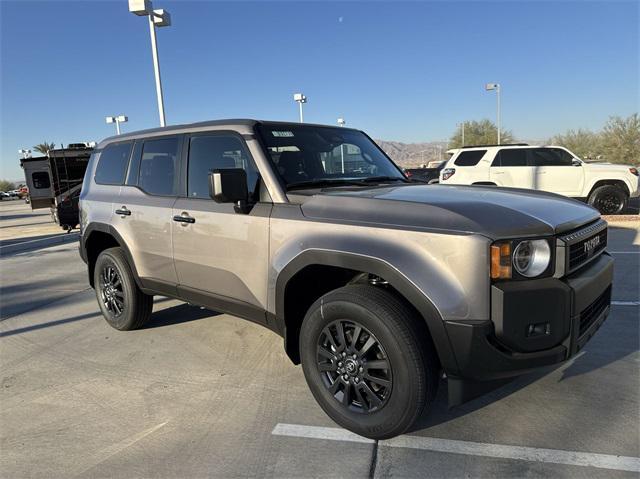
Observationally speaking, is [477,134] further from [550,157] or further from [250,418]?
[250,418]

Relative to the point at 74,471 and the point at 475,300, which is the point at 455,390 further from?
the point at 74,471

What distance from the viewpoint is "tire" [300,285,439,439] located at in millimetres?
2535

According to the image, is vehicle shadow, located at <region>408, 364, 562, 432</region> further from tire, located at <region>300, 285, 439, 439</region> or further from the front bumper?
the front bumper

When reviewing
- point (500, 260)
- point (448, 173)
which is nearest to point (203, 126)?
point (500, 260)

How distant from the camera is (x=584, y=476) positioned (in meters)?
2.43

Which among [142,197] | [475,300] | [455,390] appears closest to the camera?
[475,300]

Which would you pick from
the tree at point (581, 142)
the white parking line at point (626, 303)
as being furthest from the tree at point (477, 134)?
the white parking line at point (626, 303)

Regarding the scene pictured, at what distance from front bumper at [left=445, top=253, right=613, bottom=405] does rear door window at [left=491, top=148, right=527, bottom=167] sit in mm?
10782

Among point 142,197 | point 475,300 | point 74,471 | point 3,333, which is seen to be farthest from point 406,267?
point 3,333

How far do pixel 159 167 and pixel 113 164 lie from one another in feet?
3.09

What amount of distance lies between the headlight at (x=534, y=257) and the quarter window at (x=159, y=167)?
9.50ft

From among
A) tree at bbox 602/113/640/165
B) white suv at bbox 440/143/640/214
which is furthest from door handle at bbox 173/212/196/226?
tree at bbox 602/113/640/165

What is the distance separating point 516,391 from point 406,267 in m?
1.54

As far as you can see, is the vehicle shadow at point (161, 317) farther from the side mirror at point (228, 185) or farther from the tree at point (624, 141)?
the tree at point (624, 141)
